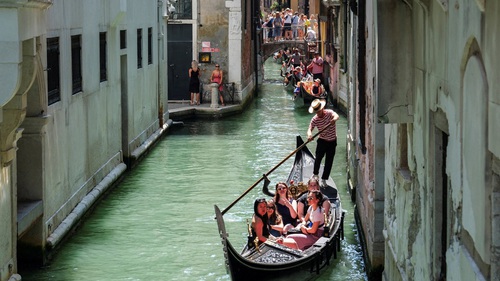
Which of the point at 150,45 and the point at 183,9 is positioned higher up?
the point at 183,9

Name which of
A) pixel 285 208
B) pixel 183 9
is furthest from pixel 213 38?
pixel 285 208

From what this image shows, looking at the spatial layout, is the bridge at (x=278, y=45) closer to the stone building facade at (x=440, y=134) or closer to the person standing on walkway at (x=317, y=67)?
the person standing on walkway at (x=317, y=67)

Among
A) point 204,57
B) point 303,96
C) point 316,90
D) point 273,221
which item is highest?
point 204,57

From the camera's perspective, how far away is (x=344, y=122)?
19.9 m

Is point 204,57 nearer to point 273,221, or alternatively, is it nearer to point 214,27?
point 214,27

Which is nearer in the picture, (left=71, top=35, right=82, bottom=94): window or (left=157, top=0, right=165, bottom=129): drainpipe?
(left=71, top=35, right=82, bottom=94): window

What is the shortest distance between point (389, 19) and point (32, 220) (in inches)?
A: 144

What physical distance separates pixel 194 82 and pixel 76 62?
1028 centimetres

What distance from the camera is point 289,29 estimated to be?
31844 millimetres

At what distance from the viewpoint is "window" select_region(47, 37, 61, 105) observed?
30.1 feet

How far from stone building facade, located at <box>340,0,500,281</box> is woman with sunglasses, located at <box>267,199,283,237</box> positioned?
5.57ft

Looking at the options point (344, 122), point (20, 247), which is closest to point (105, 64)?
point (20, 247)

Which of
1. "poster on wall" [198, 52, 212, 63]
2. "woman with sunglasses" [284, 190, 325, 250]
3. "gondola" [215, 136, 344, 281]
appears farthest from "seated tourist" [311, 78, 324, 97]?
"woman with sunglasses" [284, 190, 325, 250]

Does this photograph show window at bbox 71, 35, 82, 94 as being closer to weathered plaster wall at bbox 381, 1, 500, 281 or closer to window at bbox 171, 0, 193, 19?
weathered plaster wall at bbox 381, 1, 500, 281
